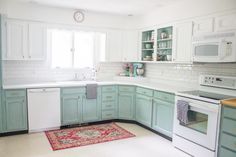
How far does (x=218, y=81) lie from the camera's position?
3.31 m

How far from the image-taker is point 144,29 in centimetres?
489

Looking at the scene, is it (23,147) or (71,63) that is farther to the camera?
(71,63)

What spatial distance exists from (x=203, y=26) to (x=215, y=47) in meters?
0.55

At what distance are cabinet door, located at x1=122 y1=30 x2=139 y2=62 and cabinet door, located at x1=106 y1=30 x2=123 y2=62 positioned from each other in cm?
10

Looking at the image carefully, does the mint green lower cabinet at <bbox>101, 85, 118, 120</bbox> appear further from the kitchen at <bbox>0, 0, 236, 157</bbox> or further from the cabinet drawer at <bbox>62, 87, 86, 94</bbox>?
the cabinet drawer at <bbox>62, 87, 86, 94</bbox>

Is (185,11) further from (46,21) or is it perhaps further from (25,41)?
(25,41)

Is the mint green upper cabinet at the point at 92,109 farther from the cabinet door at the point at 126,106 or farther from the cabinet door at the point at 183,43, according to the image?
the cabinet door at the point at 183,43

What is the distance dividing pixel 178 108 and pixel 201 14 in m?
1.58

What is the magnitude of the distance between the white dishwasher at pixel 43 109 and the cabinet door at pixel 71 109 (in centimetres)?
13

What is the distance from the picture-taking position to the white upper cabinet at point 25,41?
409 centimetres

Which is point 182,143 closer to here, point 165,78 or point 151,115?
point 151,115

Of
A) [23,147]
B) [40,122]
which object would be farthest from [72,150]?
[40,122]

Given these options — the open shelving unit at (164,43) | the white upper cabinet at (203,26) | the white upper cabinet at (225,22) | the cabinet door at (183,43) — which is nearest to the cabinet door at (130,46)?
the open shelving unit at (164,43)

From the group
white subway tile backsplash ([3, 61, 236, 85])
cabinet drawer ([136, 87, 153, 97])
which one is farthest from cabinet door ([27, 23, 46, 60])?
cabinet drawer ([136, 87, 153, 97])
